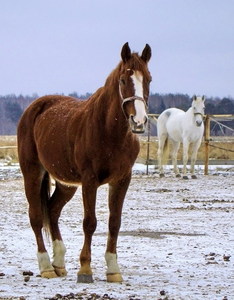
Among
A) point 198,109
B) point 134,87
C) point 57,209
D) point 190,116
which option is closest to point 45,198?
point 57,209

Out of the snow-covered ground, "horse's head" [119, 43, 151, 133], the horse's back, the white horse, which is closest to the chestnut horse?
"horse's head" [119, 43, 151, 133]

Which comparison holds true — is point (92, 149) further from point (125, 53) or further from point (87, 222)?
point (125, 53)

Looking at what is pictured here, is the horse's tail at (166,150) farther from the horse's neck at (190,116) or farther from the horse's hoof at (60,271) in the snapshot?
the horse's hoof at (60,271)

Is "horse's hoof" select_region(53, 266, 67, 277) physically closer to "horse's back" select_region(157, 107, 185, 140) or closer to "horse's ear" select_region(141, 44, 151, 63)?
"horse's ear" select_region(141, 44, 151, 63)

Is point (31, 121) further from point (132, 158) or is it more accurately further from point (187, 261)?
point (187, 261)

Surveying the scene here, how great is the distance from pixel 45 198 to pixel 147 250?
139 centimetres

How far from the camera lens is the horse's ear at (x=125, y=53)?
5.82 meters

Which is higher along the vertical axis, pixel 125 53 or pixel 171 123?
pixel 125 53

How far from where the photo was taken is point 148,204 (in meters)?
13.1

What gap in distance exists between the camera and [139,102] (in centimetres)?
559

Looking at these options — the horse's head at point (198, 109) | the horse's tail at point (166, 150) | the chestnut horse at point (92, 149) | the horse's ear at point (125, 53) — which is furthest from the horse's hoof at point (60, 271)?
the horse's tail at point (166, 150)

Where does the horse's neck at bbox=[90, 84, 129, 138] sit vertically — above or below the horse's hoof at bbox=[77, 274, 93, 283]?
above

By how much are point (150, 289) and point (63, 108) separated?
2.03m

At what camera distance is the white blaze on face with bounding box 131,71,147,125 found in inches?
217
